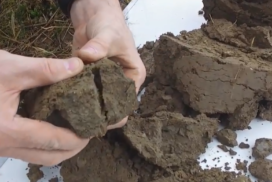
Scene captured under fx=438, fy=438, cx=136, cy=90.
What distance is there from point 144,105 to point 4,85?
84cm

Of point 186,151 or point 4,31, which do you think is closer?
point 186,151

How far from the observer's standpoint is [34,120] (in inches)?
50.8

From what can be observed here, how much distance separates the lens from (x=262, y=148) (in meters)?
1.83

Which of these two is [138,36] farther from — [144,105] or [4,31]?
[4,31]

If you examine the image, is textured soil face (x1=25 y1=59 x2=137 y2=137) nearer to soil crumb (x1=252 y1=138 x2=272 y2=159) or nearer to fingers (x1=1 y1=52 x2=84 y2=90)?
fingers (x1=1 y1=52 x2=84 y2=90)

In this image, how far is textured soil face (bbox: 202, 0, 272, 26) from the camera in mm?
2113

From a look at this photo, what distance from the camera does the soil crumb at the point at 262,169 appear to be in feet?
5.68

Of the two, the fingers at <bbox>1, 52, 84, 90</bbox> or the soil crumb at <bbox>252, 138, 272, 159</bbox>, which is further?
the soil crumb at <bbox>252, 138, 272, 159</bbox>

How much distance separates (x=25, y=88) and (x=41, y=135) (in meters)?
0.15

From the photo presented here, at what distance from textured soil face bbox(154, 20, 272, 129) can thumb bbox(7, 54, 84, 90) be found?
28.4 inches

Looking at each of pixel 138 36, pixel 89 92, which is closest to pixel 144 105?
pixel 138 36

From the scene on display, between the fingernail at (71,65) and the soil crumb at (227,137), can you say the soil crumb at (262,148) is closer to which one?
the soil crumb at (227,137)

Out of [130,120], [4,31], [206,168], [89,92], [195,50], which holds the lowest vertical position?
[4,31]

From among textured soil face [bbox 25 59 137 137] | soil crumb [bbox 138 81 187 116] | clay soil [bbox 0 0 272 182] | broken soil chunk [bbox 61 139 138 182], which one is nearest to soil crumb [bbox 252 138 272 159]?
clay soil [bbox 0 0 272 182]
